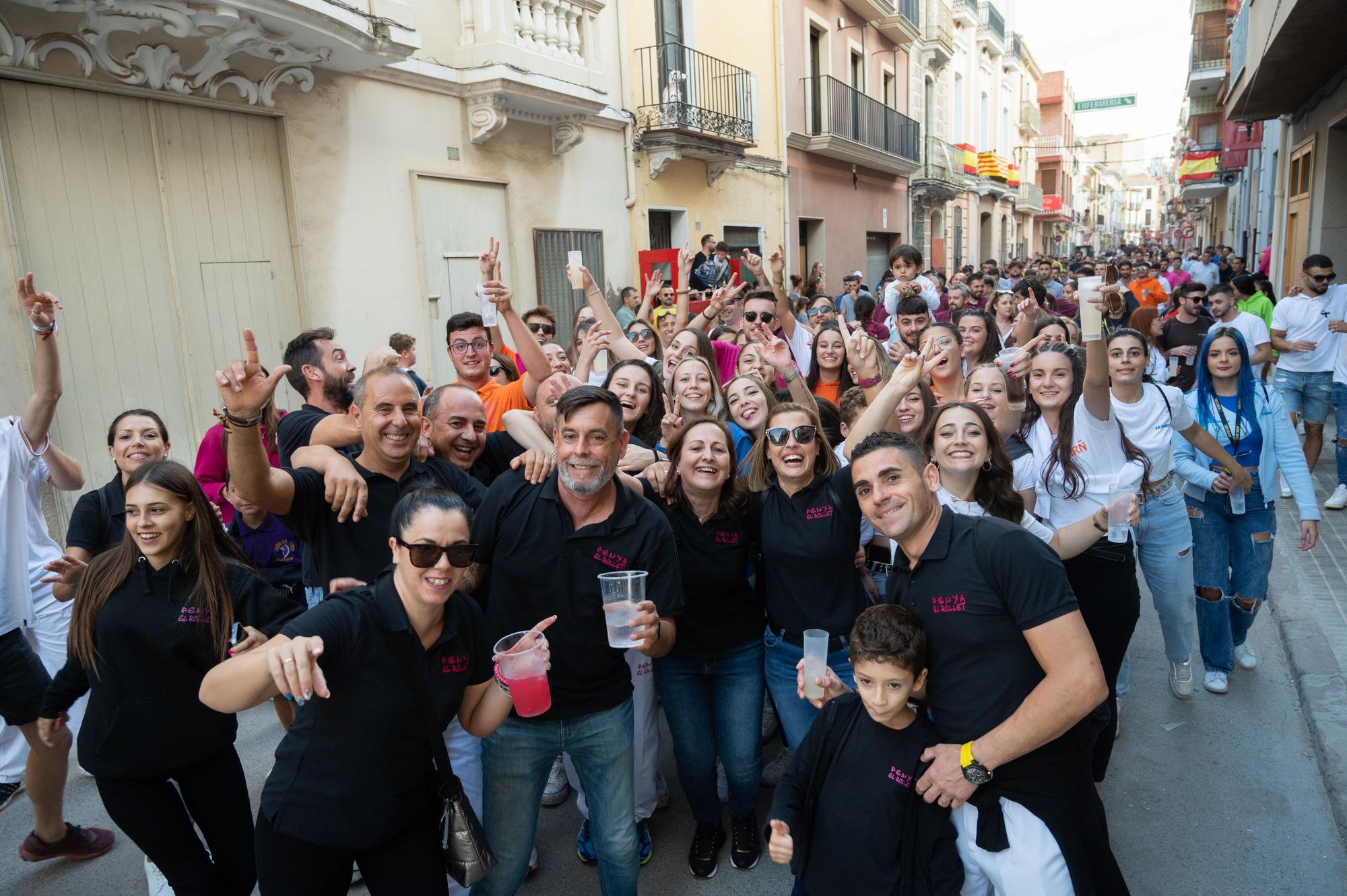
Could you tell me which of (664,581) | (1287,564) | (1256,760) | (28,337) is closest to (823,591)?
(664,581)

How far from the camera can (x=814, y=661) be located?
2625mm

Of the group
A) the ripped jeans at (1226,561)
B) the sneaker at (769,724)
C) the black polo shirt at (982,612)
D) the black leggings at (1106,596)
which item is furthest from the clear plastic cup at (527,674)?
the ripped jeans at (1226,561)

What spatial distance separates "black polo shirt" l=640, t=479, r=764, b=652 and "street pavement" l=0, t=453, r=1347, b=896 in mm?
935

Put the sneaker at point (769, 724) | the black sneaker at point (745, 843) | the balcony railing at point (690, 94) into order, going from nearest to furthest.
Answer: the black sneaker at point (745, 843) < the sneaker at point (769, 724) < the balcony railing at point (690, 94)

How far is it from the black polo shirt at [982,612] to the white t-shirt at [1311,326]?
7194 mm

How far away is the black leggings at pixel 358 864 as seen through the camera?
2.25m

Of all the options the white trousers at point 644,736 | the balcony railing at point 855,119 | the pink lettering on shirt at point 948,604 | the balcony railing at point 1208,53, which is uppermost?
the balcony railing at point 1208,53

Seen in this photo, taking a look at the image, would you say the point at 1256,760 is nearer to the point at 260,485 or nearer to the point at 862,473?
the point at 862,473

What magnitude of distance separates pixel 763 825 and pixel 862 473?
1.92 m

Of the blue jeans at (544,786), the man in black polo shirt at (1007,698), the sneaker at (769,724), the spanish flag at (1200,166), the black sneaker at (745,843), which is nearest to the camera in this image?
the man in black polo shirt at (1007,698)

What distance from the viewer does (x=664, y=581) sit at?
2840 millimetres

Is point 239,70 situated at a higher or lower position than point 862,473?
higher

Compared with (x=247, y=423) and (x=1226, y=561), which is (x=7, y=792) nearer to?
(x=247, y=423)

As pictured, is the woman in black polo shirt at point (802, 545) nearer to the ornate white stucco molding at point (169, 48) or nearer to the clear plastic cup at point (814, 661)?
the clear plastic cup at point (814, 661)
